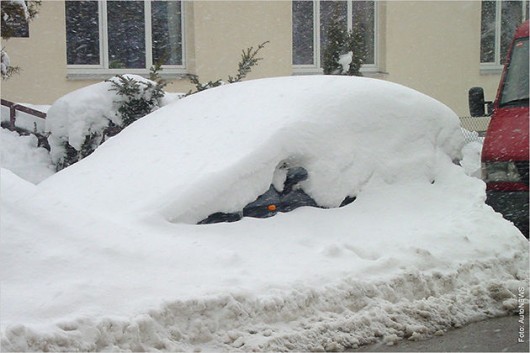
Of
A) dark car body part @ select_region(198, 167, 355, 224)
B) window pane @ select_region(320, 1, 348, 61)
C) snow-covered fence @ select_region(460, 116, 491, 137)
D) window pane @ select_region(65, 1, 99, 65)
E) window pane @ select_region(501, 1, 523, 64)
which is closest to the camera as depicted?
dark car body part @ select_region(198, 167, 355, 224)

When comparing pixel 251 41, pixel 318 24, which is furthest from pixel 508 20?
pixel 251 41

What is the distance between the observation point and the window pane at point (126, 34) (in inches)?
533

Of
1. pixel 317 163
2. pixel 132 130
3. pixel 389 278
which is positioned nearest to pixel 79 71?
pixel 132 130

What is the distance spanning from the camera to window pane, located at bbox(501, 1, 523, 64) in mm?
17594

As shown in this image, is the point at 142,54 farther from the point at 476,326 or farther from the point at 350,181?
the point at 476,326

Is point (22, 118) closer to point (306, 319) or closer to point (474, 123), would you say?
point (306, 319)

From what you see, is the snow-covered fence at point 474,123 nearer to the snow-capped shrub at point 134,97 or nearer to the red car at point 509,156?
the red car at point 509,156

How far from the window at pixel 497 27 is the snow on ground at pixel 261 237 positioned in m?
10.5

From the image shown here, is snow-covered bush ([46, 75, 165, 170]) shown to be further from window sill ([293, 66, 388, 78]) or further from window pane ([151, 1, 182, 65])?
window sill ([293, 66, 388, 78])

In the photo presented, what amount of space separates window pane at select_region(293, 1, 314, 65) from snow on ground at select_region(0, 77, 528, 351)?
7932 mm

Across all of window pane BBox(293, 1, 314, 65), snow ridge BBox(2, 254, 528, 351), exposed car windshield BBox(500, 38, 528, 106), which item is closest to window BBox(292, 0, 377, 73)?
window pane BBox(293, 1, 314, 65)

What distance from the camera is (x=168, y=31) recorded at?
14.0 meters

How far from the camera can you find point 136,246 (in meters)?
5.32

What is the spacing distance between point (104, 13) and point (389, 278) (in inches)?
354
